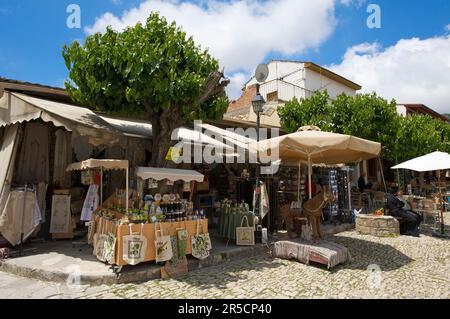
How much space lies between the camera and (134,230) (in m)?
4.90

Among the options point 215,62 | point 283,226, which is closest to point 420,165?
point 283,226

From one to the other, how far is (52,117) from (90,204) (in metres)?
2.00

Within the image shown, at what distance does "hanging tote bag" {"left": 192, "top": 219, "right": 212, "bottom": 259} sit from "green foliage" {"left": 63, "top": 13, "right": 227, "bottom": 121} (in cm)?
266

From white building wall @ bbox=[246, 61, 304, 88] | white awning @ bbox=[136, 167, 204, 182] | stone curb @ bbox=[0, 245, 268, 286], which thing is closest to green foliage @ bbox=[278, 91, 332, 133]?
white building wall @ bbox=[246, 61, 304, 88]

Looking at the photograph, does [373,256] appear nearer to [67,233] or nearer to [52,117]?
[67,233]

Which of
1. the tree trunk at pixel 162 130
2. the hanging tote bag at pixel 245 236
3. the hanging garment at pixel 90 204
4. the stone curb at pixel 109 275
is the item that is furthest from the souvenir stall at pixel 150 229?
the hanging tote bag at pixel 245 236

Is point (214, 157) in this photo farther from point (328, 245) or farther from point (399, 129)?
point (399, 129)

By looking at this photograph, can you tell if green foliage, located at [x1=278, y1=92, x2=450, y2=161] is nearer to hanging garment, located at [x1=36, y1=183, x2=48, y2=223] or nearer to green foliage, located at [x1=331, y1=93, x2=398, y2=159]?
green foliage, located at [x1=331, y1=93, x2=398, y2=159]

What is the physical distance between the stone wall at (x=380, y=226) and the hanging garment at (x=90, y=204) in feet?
25.8

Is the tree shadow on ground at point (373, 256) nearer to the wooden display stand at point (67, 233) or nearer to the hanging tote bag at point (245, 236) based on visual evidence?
Answer: the hanging tote bag at point (245, 236)

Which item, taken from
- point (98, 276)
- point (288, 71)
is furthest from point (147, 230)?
point (288, 71)

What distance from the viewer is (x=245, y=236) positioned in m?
6.82

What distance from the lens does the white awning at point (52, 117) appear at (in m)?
5.66
